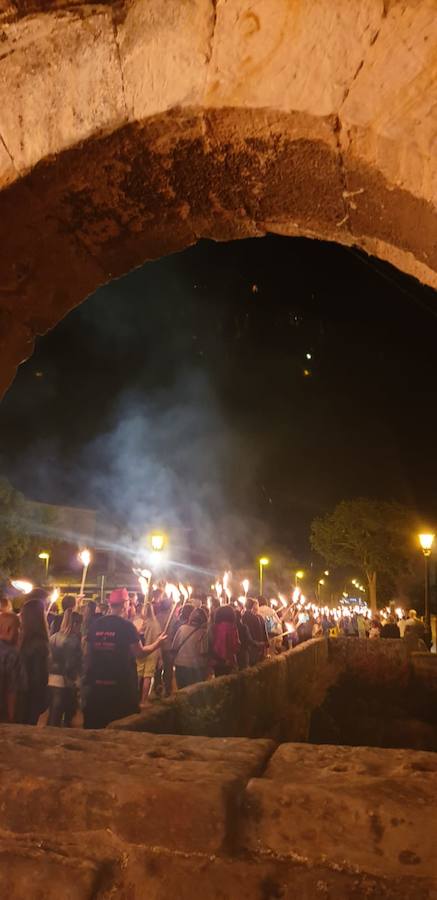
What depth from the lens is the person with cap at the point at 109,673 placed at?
4.82 meters

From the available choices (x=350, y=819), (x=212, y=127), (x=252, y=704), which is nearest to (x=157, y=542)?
(x=252, y=704)

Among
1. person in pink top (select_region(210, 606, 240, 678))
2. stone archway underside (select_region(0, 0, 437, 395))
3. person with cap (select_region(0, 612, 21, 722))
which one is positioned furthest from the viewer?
person in pink top (select_region(210, 606, 240, 678))

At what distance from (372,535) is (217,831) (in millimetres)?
34128

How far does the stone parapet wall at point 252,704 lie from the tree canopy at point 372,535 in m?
18.7

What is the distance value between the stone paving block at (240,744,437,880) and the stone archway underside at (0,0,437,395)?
1710mm

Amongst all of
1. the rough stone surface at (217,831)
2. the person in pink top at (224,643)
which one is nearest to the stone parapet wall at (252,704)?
the person in pink top at (224,643)

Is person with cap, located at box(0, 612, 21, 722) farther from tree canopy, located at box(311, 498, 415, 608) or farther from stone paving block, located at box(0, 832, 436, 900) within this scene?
tree canopy, located at box(311, 498, 415, 608)

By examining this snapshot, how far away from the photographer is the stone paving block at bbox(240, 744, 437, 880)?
5.40 feet

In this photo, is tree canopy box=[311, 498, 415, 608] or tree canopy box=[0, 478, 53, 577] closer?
tree canopy box=[0, 478, 53, 577]

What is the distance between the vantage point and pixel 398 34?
5.17 ft

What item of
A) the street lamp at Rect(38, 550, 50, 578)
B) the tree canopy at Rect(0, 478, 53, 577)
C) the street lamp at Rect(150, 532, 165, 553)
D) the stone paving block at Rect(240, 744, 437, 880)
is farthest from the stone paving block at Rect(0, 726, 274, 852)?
the street lamp at Rect(38, 550, 50, 578)

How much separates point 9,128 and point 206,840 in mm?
2528

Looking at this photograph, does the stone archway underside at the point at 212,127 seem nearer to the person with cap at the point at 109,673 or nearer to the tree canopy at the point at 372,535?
the person with cap at the point at 109,673

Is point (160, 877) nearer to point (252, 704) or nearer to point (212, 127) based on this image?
point (212, 127)
